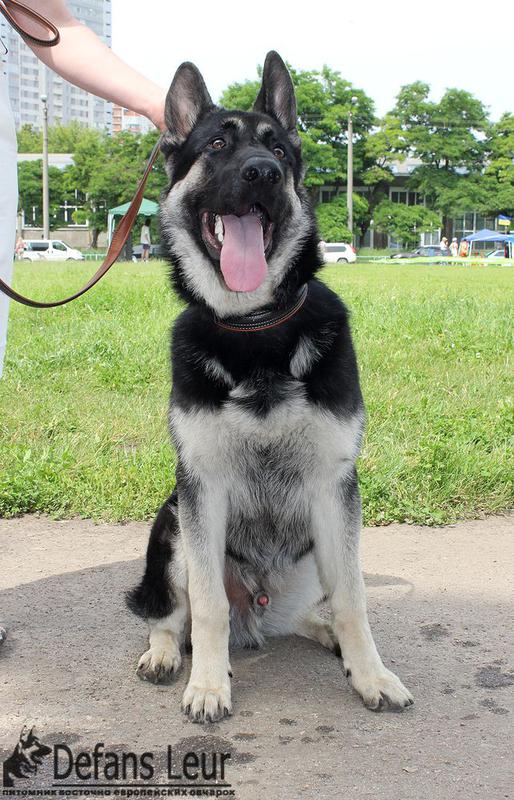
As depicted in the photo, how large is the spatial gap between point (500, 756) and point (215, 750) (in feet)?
2.70

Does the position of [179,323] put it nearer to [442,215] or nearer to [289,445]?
[289,445]

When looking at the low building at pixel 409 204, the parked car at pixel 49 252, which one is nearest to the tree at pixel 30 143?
the parked car at pixel 49 252

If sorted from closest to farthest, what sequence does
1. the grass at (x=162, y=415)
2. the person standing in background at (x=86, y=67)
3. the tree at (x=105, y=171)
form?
the person standing in background at (x=86, y=67) → the grass at (x=162, y=415) → the tree at (x=105, y=171)

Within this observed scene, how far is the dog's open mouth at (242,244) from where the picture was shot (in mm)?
2990

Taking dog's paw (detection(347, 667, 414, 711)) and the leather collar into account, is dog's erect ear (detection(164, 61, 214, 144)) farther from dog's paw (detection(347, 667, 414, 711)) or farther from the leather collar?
dog's paw (detection(347, 667, 414, 711))

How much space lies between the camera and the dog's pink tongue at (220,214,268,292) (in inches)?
118

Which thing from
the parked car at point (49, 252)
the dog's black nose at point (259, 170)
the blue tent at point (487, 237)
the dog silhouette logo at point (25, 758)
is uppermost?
the blue tent at point (487, 237)

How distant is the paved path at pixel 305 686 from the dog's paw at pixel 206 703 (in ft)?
0.13

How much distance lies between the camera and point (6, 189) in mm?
2986

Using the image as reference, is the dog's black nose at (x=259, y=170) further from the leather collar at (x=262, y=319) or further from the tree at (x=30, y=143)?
the tree at (x=30, y=143)

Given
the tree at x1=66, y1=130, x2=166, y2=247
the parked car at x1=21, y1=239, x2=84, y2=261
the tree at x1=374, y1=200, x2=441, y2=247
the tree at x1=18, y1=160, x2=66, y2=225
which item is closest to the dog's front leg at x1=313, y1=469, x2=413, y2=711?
the parked car at x1=21, y1=239, x2=84, y2=261

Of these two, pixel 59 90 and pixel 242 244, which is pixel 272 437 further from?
pixel 59 90

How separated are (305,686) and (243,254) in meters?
1.53

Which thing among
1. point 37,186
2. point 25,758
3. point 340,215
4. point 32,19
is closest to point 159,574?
point 25,758
